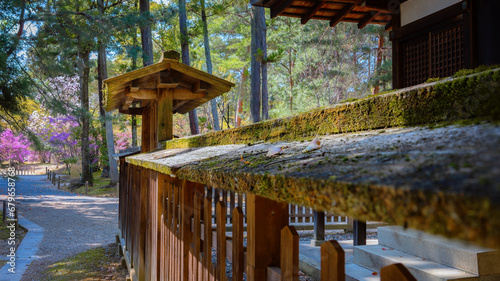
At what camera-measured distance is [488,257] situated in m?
3.54

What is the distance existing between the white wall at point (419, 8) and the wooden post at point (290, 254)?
432cm

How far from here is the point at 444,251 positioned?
393 centimetres

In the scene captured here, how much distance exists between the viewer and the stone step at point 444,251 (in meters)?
3.51

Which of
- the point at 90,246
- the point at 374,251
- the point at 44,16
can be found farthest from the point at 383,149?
the point at 44,16

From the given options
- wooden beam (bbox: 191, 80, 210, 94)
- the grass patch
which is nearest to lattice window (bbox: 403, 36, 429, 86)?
wooden beam (bbox: 191, 80, 210, 94)

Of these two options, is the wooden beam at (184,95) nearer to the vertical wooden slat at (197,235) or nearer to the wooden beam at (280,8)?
the wooden beam at (280,8)

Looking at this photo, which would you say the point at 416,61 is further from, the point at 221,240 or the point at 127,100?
the point at 127,100

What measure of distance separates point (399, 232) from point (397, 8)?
3.27 m

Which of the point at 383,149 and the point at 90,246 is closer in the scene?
the point at 383,149

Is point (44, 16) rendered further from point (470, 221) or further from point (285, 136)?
point (470, 221)

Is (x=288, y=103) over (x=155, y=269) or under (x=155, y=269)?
over

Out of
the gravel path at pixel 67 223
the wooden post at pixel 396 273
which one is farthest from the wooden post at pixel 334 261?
the gravel path at pixel 67 223

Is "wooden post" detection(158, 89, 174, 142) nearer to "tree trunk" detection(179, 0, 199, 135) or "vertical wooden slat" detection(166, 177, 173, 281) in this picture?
"vertical wooden slat" detection(166, 177, 173, 281)

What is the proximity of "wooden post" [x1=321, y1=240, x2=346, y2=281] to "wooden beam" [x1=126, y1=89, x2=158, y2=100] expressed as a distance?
5013 mm
